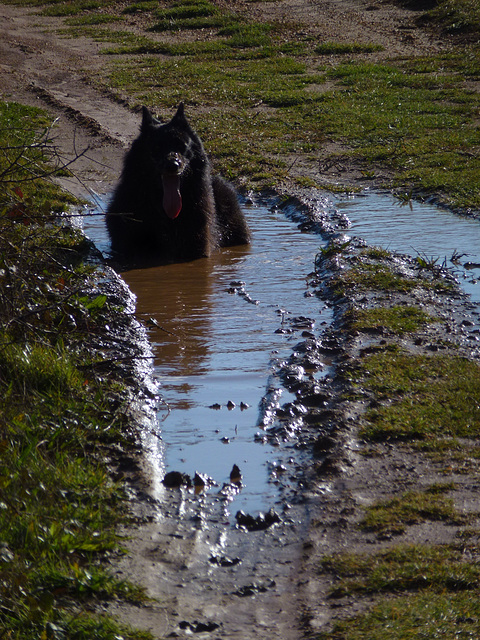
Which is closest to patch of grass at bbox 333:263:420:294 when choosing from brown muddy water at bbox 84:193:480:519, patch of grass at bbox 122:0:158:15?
brown muddy water at bbox 84:193:480:519

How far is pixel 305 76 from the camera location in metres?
17.0

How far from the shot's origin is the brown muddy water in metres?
4.23

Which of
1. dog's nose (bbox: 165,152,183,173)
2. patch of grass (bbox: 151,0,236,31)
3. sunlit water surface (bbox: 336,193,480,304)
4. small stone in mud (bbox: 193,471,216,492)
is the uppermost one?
patch of grass (bbox: 151,0,236,31)

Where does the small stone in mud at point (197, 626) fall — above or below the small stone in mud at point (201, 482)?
below

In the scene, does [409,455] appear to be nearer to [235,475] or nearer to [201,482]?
[235,475]

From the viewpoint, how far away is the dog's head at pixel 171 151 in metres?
7.91

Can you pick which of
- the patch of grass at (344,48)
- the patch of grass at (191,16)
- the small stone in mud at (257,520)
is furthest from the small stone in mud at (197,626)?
the patch of grass at (191,16)

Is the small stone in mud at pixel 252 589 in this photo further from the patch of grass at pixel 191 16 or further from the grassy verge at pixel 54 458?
the patch of grass at pixel 191 16

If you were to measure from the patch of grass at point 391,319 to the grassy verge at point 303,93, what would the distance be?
136 inches

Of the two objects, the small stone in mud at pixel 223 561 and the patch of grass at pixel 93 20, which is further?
the patch of grass at pixel 93 20

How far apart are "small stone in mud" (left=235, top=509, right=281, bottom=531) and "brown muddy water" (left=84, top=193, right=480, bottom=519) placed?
0.27 ft

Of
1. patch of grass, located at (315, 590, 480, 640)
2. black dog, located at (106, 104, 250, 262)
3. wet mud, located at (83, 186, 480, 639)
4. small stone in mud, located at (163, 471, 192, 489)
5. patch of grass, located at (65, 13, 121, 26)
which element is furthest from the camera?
patch of grass, located at (65, 13, 121, 26)

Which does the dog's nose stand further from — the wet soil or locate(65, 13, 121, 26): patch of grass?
locate(65, 13, 121, 26): patch of grass

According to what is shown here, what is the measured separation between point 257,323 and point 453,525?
A: 2.91m
